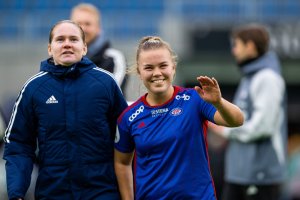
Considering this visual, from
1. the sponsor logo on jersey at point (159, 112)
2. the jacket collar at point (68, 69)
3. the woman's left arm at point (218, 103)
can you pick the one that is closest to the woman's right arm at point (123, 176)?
the sponsor logo on jersey at point (159, 112)

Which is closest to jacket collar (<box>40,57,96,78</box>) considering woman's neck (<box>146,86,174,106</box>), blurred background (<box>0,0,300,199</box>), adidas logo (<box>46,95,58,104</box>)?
adidas logo (<box>46,95,58,104</box>)

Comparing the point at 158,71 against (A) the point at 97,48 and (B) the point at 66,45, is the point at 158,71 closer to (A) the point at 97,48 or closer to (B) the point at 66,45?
(B) the point at 66,45

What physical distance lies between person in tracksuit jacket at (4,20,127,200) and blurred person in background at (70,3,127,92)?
1.78 meters

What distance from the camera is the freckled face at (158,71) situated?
573 cm

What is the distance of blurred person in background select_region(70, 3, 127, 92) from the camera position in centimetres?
782

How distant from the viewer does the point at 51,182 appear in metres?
5.82

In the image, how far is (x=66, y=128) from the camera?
5789 mm

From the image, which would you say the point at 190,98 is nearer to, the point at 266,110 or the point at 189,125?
the point at 189,125

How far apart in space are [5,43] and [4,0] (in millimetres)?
2208

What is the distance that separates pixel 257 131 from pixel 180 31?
12.7 m

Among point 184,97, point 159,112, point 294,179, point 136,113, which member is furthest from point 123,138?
point 294,179

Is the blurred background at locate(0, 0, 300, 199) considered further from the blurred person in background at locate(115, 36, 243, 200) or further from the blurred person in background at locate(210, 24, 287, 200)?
the blurred person in background at locate(115, 36, 243, 200)

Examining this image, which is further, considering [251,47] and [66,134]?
[251,47]

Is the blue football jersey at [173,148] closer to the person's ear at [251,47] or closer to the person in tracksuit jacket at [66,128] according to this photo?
the person in tracksuit jacket at [66,128]
